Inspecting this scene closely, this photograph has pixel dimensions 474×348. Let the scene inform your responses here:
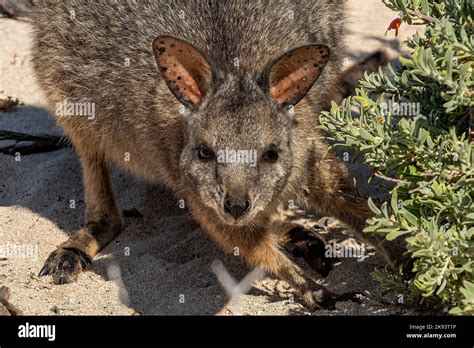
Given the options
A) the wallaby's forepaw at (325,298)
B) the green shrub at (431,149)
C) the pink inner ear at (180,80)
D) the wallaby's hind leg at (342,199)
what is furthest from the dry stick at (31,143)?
the green shrub at (431,149)

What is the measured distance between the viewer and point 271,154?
5391mm

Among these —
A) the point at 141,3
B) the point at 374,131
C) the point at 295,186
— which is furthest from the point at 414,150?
the point at 141,3

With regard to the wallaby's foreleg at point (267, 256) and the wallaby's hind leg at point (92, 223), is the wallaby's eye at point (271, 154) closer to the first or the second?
the wallaby's foreleg at point (267, 256)

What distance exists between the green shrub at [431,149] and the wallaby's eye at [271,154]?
360 mm

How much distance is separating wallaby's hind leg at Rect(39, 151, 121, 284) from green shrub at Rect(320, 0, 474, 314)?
7.43ft

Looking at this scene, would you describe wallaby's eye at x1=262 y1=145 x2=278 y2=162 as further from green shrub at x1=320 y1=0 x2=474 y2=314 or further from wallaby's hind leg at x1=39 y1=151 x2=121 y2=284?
wallaby's hind leg at x1=39 y1=151 x2=121 y2=284

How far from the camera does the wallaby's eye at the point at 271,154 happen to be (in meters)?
5.35

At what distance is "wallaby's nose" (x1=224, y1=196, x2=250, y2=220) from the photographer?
5.02 metres

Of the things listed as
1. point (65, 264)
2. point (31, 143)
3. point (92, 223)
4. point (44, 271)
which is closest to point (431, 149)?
point (65, 264)

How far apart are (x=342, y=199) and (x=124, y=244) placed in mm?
1741

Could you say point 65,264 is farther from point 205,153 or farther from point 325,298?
point 325,298

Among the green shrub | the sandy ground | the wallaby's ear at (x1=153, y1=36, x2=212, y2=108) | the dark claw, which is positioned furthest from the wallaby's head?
the dark claw

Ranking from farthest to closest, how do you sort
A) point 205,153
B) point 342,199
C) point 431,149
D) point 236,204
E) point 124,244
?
point 124,244 → point 342,199 → point 205,153 → point 236,204 → point 431,149

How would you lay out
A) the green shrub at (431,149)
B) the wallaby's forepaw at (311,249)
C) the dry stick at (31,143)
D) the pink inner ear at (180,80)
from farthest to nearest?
the dry stick at (31,143)
the wallaby's forepaw at (311,249)
the pink inner ear at (180,80)
the green shrub at (431,149)
